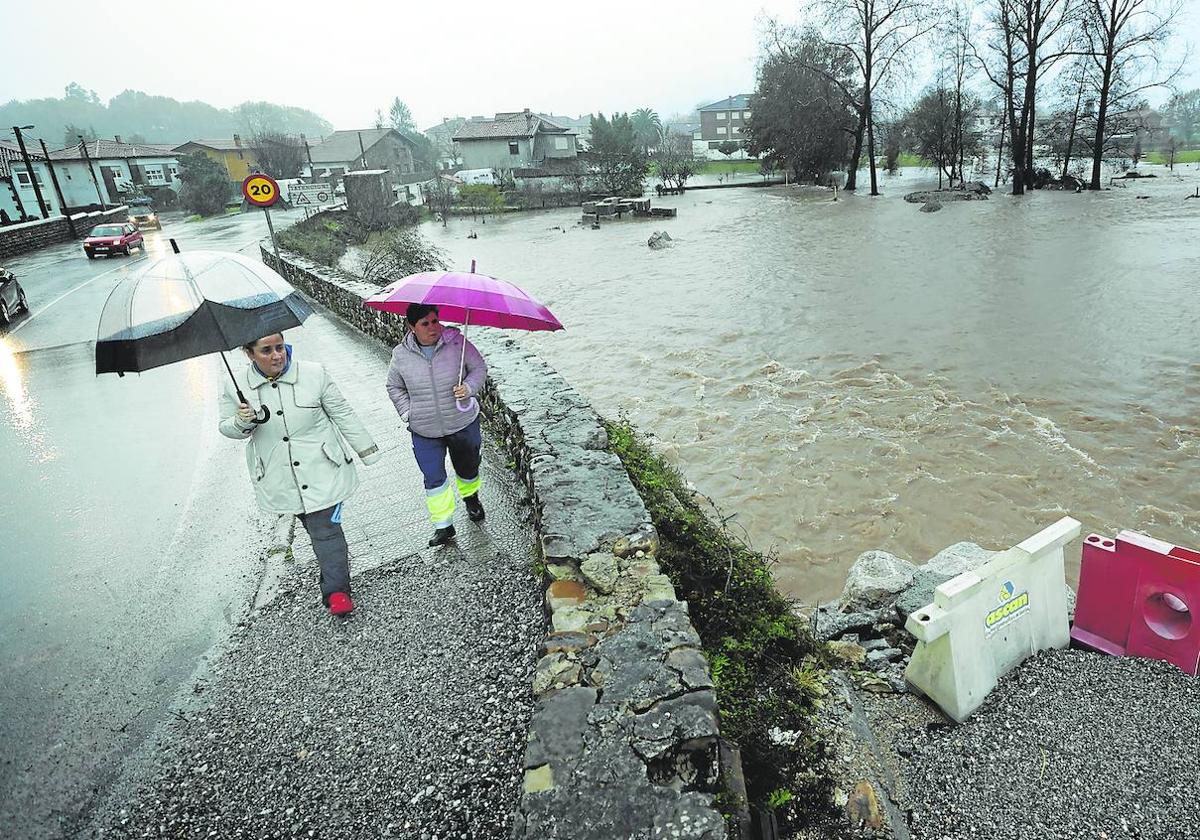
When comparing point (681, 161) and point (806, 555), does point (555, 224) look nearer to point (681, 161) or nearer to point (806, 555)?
point (681, 161)

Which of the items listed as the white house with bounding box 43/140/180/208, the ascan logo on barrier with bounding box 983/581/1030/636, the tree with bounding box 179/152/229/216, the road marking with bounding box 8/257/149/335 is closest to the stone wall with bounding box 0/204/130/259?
the road marking with bounding box 8/257/149/335

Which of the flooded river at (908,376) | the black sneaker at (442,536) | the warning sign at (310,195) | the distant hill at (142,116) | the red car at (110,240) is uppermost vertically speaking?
the distant hill at (142,116)

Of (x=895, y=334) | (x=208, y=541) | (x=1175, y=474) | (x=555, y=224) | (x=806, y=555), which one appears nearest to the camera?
(x=208, y=541)

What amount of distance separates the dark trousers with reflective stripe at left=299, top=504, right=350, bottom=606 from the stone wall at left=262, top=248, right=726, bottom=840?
1.24 meters

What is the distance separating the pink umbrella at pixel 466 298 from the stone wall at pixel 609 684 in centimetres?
100

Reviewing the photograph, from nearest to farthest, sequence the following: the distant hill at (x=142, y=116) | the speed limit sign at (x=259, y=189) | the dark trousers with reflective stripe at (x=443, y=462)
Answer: the dark trousers with reflective stripe at (x=443, y=462) → the speed limit sign at (x=259, y=189) → the distant hill at (x=142, y=116)

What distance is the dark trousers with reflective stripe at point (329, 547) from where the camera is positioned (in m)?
3.92

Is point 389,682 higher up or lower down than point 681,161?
lower down

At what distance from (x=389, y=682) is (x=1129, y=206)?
3720 cm

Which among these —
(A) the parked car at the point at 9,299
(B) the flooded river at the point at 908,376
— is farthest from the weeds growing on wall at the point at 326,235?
(A) the parked car at the point at 9,299

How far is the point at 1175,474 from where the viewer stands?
7.62 m

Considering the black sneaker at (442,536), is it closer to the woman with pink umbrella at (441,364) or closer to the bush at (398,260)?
the woman with pink umbrella at (441,364)

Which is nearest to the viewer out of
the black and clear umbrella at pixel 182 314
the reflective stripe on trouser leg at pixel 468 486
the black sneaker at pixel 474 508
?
the black and clear umbrella at pixel 182 314

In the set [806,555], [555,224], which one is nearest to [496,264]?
[555,224]
